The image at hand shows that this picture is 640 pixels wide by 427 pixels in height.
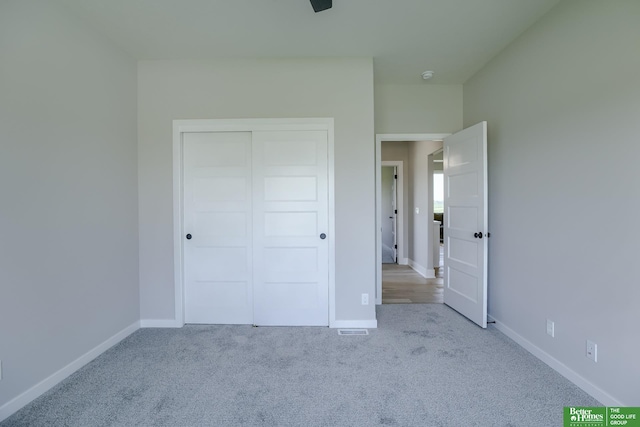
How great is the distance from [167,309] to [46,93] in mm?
2101

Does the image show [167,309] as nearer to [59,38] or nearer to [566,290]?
[59,38]

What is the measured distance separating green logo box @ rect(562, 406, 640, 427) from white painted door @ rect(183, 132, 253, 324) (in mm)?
2557

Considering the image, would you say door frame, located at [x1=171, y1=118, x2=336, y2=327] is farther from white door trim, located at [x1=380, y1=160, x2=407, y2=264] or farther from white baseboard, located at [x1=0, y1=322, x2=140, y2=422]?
white door trim, located at [x1=380, y1=160, x2=407, y2=264]

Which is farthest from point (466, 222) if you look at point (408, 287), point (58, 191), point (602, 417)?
point (58, 191)

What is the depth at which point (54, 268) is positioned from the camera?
1946 mm

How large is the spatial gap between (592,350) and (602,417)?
15.3 inches

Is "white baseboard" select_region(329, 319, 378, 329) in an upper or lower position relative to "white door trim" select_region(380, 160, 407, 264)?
lower

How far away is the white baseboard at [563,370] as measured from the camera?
1703 mm

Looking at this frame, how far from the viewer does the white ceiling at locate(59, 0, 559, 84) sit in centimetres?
204

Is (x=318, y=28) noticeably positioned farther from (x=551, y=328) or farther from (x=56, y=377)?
(x=56, y=377)

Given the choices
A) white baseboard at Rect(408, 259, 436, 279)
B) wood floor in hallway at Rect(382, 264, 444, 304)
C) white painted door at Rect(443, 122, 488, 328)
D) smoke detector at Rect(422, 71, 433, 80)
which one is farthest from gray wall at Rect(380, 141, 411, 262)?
smoke detector at Rect(422, 71, 433, 80)

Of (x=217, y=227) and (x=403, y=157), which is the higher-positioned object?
(x=403, y=157)

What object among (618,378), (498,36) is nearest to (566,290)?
(618,378)

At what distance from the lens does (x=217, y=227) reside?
9.45 ft
